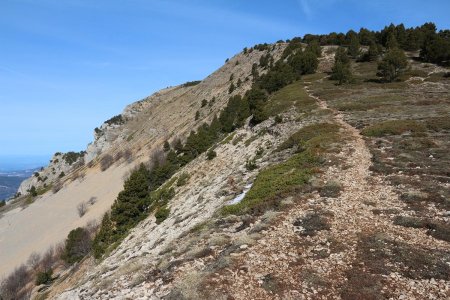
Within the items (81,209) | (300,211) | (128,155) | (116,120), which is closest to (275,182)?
(300,211)

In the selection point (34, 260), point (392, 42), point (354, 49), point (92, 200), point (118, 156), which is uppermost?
point (354, 49)

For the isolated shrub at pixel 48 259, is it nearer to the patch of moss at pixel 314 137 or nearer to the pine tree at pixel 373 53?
the patch of moss at pixel 314 137

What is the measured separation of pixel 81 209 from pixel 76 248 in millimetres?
30080

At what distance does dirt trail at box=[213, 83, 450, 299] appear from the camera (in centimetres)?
1316

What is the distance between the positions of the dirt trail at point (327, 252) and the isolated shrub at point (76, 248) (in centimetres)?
3835

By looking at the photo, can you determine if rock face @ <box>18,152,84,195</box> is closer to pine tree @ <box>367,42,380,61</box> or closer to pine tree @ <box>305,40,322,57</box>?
pine tree @ <box>305,40,322,57</box>

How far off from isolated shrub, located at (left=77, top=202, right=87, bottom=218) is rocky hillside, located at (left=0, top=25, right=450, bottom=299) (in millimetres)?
22098

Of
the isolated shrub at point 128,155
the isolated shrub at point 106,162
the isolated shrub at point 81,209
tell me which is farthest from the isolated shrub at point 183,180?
the isolated shrub at point 106,162

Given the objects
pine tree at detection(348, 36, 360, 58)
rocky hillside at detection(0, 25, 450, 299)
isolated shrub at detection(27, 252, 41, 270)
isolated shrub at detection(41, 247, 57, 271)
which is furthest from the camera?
pine tree at detection(348, 36, 360, 58)

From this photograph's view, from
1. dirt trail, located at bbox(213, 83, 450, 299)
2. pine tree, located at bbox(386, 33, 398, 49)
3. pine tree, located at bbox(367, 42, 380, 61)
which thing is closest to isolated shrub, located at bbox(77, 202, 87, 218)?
dirt trail, located at bbox(213, 83, 450, 299)

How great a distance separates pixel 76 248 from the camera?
2025 inches

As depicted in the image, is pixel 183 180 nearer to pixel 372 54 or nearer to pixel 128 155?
pixel 372 54

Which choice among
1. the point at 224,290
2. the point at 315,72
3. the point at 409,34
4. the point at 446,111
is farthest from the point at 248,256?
the point at 409,34

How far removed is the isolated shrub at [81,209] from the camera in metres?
77.6
